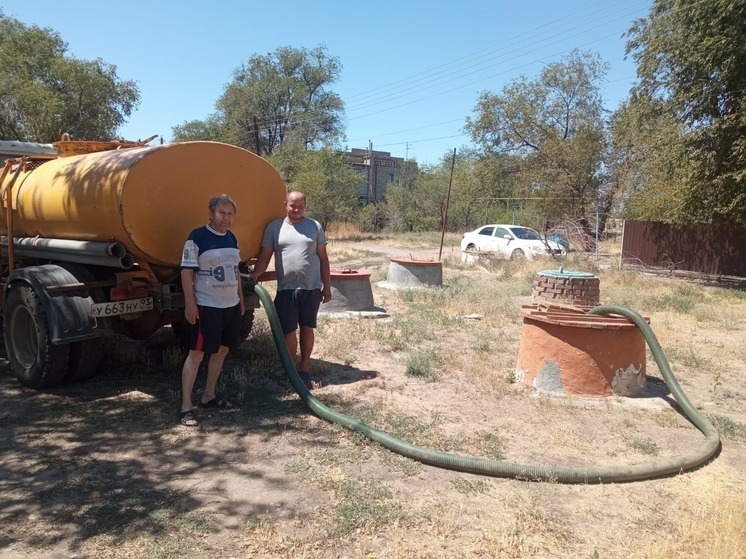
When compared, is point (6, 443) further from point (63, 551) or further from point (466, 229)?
point (466, 229)

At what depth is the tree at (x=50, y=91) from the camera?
80.7 feet

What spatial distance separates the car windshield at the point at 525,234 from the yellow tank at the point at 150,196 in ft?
47.9

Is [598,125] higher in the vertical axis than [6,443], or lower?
higher

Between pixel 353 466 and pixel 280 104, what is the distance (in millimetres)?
41316

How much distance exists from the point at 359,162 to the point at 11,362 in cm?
6102

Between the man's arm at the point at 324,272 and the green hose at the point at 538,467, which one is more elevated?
the man's arm at the point at 324,272

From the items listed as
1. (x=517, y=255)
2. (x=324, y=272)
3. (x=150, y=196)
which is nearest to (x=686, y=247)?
(x=517, y=255)

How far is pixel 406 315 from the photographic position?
9.70 m

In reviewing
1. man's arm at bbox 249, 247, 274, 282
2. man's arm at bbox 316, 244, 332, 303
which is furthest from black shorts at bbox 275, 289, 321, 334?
man's arm at bbox 249, 247, 274, 282

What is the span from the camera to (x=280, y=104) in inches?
1677

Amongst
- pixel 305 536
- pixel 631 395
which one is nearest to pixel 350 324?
pixel 631 395

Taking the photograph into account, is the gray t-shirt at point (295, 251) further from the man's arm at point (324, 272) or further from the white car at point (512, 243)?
the white car at point (512, 243)

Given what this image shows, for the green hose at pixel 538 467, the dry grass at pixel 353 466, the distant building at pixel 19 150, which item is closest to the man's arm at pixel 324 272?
the dry grass at pixel 353 466

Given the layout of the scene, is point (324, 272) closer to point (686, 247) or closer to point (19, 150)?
point (19, 150)
